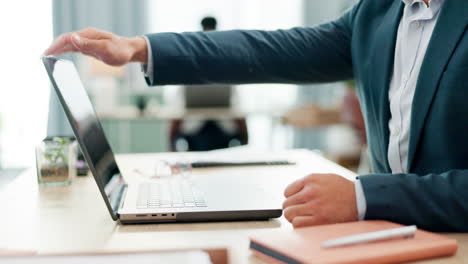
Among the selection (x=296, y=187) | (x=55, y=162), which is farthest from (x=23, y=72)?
(x=296, y=187)

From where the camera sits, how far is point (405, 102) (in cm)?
114

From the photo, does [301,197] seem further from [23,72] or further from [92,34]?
[23,72]

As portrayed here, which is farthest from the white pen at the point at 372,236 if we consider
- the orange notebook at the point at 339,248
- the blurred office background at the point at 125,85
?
the blurred office background at the point at 125,85

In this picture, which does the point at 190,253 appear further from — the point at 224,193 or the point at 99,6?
the point at 99,6

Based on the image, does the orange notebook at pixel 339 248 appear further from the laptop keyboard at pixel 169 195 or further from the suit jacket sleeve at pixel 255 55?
the suit jacket sleeve at pixel 255 55

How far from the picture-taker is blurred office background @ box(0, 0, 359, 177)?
4.49m

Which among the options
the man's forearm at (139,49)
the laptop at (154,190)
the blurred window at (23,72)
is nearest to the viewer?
the laptop at (154,190)

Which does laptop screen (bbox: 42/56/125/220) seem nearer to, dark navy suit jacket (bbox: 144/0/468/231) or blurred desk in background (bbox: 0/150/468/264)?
blurred desk in background (bbox: 0/150/468/264)

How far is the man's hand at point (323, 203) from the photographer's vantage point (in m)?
0.83

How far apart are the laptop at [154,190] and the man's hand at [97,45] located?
1.5 inches

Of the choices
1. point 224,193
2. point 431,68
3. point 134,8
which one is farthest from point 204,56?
point 134,8

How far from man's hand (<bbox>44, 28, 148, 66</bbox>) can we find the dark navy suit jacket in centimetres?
10

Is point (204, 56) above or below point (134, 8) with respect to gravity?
below

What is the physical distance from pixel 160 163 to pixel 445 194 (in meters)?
0.81
